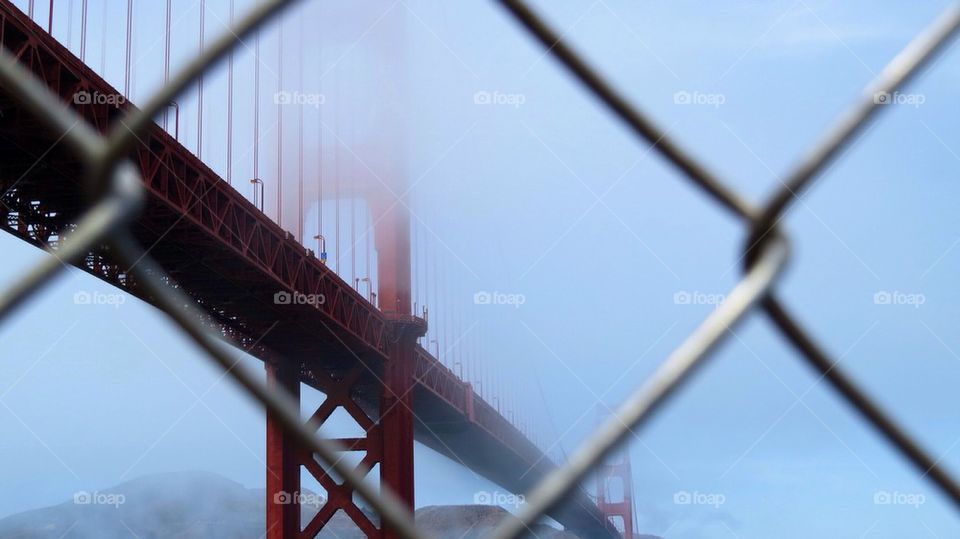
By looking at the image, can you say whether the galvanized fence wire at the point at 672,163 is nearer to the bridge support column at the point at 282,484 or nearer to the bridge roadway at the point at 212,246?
the bridge roadway at the point at 212,246

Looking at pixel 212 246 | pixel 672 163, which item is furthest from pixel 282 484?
pixel 672 163

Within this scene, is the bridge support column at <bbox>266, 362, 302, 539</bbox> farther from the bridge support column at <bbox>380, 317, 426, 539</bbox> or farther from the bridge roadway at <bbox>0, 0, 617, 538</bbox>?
the bridge support column at <bbox>380, 317, 426, 539</bbox>

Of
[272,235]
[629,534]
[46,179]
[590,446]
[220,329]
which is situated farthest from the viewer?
[629,534]

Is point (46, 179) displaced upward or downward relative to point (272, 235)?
downward

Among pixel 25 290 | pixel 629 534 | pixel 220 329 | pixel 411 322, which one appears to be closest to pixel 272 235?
pixel 220 329

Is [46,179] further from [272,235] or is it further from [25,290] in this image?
[25,290]

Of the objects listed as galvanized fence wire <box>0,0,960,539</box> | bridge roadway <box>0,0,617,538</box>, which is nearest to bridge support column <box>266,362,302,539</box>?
bridge roadway <box>0,0,617,538</box>
